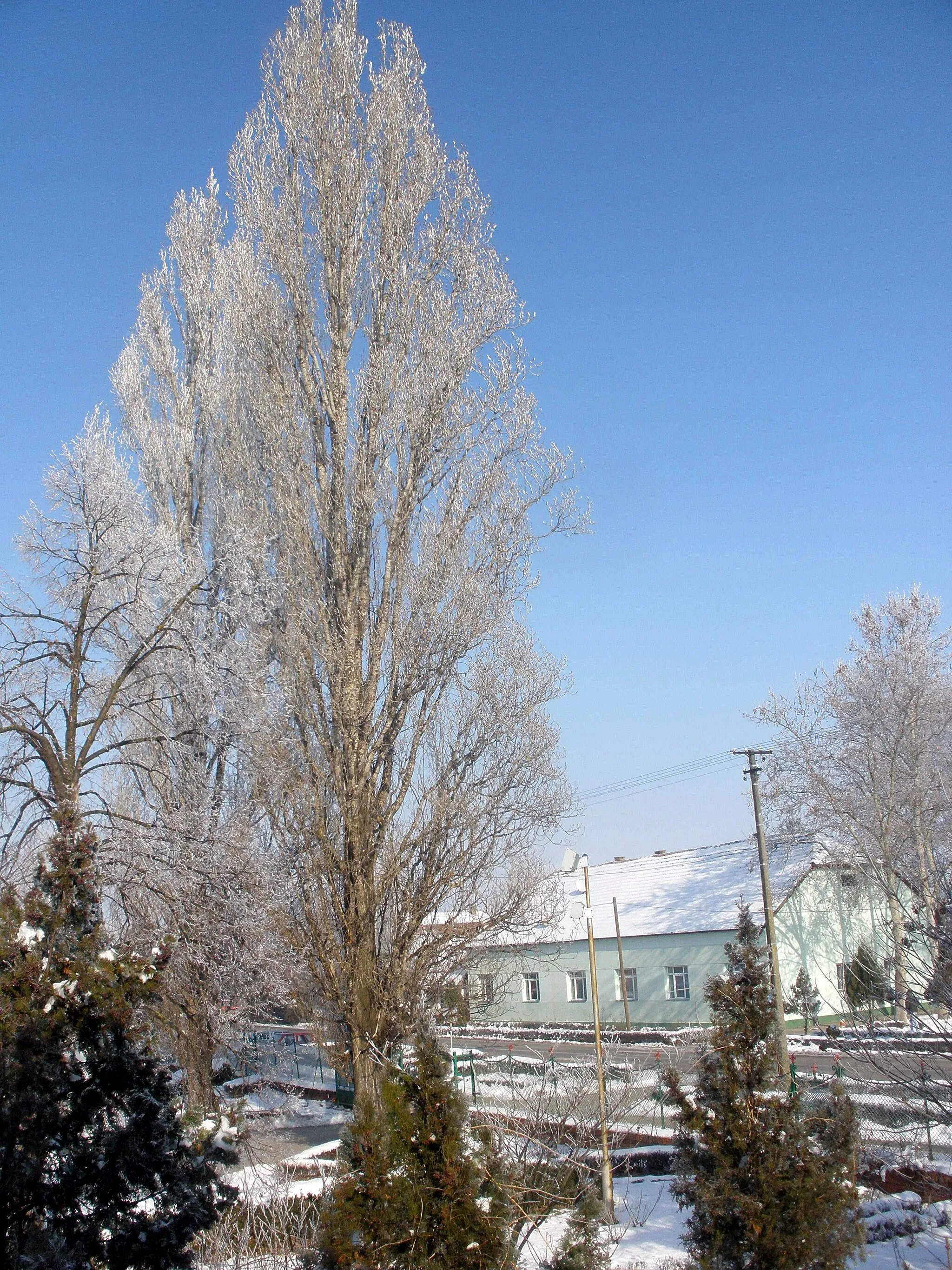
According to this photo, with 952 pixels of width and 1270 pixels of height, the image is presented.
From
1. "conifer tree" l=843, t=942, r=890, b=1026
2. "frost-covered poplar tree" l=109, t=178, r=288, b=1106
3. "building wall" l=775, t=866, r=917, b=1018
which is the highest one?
"frost-covered poplar tree" l=109, t=178, r=288, b=1106

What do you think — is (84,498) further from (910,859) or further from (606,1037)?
(910,859)

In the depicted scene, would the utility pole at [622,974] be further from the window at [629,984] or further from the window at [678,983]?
the window at [678,983]

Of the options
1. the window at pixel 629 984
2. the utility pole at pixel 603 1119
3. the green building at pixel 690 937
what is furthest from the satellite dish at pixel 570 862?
the window at pixel 629 984

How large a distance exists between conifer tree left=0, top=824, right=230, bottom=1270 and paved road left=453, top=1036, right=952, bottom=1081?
233 inches

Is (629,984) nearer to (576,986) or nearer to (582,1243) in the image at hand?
(576,986)

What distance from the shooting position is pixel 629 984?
1109 inches

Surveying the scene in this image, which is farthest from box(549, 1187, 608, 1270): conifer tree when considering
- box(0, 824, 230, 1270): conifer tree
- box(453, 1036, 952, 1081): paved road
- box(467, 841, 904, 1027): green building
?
box(467, 841, 904, 1027): green building

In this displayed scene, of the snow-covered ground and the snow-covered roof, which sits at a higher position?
the snow-covered roof

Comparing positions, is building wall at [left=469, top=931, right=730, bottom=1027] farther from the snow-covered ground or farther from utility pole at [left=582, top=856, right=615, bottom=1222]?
utility pole at [left=582, top=856, right=615, bottom=1222]

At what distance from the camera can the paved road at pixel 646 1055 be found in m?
14.0

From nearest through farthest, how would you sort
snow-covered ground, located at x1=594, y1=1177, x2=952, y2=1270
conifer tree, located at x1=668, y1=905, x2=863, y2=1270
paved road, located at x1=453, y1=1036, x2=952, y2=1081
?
conifer tree, located at x1=668, y1=905, x2=863, y2=1270, snow-covered ground, located at x1=594, y1=1177, x2=952, y2=1270, paved road, located at x1=453, y1=1036, x2=952, y2=1081

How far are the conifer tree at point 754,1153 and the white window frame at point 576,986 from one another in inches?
1002

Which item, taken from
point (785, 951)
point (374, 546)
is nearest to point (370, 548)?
point (374, 546)

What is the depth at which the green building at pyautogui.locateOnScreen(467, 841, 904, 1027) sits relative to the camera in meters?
25.6
